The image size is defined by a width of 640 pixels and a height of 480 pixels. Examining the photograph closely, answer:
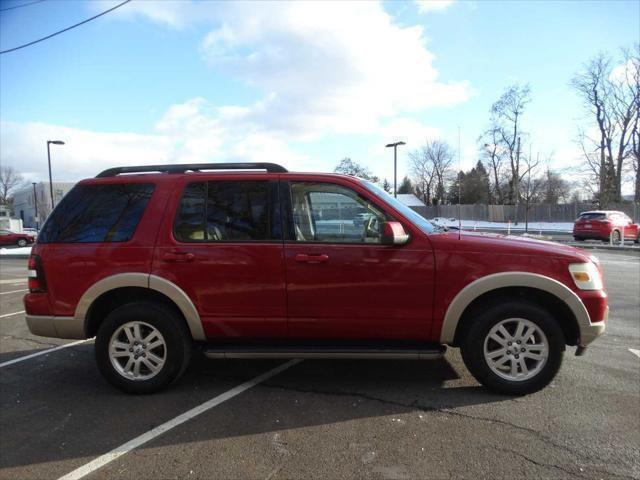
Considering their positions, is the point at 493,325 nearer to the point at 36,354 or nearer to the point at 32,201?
the point at 36,354

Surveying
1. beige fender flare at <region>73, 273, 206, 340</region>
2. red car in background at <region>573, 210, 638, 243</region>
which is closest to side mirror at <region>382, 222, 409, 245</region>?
beige fender flare at <region>73, 273, 206, 340</region>

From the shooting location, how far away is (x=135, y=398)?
13.1 ft

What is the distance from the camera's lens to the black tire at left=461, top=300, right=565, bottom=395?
377 cm

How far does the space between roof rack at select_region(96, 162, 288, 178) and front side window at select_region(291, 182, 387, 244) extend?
30 cm

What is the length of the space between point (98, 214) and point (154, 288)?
2.99 ft

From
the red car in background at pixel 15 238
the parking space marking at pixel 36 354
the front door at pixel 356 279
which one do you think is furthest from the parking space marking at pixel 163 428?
the red car in background at pixel 15 238

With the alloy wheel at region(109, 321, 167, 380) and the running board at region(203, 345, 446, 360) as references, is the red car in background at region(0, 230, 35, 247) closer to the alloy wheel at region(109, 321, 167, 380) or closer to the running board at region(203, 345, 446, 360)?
the alloy wheel at region(109, 321, 167, 380)

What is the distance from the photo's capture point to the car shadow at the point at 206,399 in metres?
→ 3.31

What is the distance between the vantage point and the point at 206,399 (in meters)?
3.92

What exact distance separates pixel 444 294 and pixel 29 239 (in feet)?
118

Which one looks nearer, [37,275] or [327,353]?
[327,353]

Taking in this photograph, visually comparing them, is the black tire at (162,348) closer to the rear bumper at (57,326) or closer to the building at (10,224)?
the rear bumper at (57,326)

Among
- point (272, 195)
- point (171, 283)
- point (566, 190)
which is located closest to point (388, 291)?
point (272, 195)

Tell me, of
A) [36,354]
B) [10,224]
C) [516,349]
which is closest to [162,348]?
[36,354]
